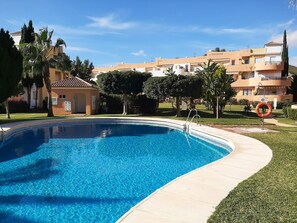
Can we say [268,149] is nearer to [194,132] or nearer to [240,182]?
[240,182]

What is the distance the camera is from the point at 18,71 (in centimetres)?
2075

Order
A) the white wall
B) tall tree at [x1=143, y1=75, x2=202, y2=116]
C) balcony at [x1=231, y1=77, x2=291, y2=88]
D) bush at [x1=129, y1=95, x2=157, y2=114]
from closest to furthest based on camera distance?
tall tree at [x1=143, y1=75, x2=202, y2=116], bush at [x1=129, y1=95, x2=157, y2=114], balcony at [x1=231, y1=77, x2=291, y2=88], the white wall

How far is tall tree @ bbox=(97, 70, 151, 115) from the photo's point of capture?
3105 centimetres

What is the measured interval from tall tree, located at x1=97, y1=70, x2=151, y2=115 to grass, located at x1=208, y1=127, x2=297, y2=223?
23.7 m

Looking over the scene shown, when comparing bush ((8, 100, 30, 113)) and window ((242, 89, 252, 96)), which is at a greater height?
window ((242, 89, 252, 96))

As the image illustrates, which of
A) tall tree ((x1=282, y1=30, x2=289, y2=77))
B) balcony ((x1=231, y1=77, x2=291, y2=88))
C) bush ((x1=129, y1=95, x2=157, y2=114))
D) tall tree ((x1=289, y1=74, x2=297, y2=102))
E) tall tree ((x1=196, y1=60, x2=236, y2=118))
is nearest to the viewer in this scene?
tall tree ((x1=196, y1=60, x2=236, y2=118))

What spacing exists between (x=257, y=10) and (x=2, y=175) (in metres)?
18.3

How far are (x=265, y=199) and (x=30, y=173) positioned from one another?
25.9ft

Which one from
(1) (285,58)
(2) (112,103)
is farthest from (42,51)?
(1) (285,58)

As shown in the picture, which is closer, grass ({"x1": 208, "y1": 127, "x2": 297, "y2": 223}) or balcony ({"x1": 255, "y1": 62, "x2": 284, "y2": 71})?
grass ({"x1": 208, "y1": 127, "x2": 297, "y2": 223})

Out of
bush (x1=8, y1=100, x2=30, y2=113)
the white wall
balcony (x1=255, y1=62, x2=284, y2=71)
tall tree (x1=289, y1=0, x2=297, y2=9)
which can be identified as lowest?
bush (x1=8, y1=100, x2=30, y2=113)

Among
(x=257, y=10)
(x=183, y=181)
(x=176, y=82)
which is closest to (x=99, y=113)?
(x=176, y=82)

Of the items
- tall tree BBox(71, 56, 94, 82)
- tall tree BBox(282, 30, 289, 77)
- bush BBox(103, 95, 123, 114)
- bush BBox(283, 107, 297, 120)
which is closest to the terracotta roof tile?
bush BBox(103, 95, 123, 114)

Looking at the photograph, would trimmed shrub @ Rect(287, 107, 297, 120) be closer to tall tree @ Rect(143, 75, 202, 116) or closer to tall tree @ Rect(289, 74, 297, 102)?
tall tree @ Rect(143, 75, 202, 116)
